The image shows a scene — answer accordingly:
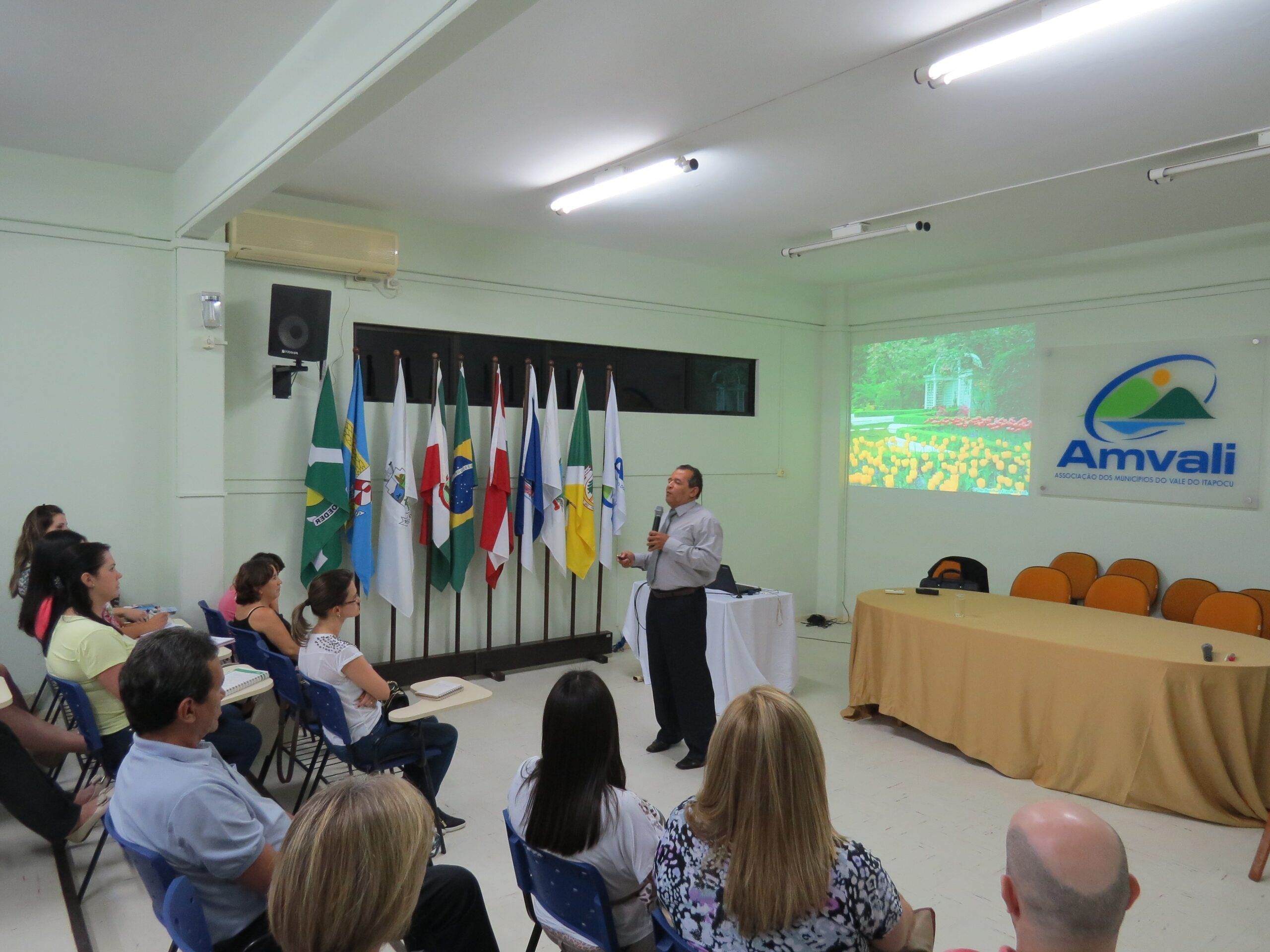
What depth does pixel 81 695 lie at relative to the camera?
9.91 ft

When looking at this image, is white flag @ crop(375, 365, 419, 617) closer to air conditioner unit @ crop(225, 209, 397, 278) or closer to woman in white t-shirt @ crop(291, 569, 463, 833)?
air conditioner unit @ crop(225, 209, 397, 278)

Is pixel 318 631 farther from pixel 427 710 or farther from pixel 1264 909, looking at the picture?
pixel 1264 909

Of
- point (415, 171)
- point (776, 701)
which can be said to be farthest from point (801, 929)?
point (415, 171)

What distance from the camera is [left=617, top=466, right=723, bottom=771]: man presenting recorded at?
4316mm

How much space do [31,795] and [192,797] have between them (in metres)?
1.76

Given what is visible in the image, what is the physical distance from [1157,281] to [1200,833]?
13.4 ft

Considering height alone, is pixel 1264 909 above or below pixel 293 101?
below

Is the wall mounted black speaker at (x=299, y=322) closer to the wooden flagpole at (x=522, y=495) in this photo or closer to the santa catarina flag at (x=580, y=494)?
the wooden flagpole at (x=522, y=495)

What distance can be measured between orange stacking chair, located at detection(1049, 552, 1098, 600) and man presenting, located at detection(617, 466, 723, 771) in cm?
351

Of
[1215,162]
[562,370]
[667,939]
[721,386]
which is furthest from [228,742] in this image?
[1215,162]

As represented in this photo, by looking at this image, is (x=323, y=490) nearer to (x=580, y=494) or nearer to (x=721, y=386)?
(x=580, y=494)

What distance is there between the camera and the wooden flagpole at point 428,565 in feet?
18.9

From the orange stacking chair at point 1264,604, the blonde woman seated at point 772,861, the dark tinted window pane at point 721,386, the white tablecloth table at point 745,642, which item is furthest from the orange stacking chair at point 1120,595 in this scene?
the blonde woman seated at point 772,861

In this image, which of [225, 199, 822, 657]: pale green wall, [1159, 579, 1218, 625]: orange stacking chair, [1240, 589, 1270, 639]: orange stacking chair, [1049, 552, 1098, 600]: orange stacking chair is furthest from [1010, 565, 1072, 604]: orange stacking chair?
[225, 199, 822, 657]: pale green wall
